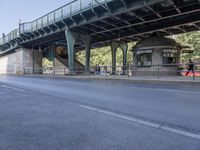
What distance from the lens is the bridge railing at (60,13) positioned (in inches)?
1064

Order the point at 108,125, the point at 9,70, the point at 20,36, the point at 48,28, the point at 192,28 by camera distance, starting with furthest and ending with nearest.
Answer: the point at 9,70 → the point at 20,36 → the point at 48,28 → the point at 192,28 → the point at 108,125

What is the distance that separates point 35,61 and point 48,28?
17.2m

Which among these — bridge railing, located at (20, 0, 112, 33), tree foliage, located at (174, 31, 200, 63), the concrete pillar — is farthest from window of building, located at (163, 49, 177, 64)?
the concrete pillar

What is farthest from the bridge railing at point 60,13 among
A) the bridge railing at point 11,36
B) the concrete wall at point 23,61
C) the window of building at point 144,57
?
the concrete wall at point 23,61

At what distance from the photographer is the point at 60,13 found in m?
32.1

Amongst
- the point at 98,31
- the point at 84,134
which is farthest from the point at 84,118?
the point at 98,31

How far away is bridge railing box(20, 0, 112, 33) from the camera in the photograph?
1064 inches

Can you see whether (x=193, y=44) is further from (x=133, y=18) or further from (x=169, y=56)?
(x=133, y=18)

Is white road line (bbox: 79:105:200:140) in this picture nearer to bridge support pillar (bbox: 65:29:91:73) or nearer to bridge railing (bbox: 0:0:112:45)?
bridge railing (bbox: 0:0:112:45)

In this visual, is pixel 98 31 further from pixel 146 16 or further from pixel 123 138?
pixel 123 138

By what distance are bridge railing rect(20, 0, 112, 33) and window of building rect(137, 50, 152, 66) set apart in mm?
7663

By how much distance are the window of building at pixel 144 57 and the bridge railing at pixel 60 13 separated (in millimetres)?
7663

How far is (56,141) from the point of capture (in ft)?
12.7

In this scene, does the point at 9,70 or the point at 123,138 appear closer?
the point at 123,138
